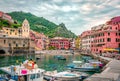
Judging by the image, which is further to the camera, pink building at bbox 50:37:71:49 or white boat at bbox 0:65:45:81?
pink building at bbox 50:37:71:49

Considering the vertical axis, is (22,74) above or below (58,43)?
below

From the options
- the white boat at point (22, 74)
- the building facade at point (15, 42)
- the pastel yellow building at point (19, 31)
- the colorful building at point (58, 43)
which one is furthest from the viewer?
the colorful building at point (58, 43)

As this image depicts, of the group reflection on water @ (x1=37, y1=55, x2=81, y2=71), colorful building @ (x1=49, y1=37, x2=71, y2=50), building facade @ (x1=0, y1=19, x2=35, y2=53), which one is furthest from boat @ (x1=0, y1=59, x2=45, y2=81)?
colorful building @ (x1=49, y1=37, x2=71, y2=50)

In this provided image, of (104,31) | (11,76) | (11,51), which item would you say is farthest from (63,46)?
(11,76)

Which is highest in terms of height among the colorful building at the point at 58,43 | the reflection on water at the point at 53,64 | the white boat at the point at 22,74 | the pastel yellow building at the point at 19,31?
the pastel yellow building at the point at 19,31

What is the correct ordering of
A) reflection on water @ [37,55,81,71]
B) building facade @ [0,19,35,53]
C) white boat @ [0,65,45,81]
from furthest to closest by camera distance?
building facade @ [0,19,35,53]
reflection on water @ [37,55,81,71]
white boat @ [0,65,45,81]

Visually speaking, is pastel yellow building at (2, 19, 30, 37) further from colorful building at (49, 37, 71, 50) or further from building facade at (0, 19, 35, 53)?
colorful building at (49, 37, 71, 50)

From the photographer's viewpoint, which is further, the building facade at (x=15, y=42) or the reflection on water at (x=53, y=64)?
the building facade at (x=15, y=42)

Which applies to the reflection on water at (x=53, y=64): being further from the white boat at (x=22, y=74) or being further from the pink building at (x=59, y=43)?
the pink building at (x=59, y=43)

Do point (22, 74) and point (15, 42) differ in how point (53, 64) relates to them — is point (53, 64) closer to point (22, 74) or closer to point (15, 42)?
point (22, 74)

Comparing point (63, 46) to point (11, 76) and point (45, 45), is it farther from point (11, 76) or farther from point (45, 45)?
point (11, 76)

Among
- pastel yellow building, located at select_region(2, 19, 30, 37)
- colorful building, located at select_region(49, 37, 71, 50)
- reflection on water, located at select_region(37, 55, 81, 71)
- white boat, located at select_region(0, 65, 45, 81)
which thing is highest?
pastel yellow building, located at select_region(2, 19, 30, 37)

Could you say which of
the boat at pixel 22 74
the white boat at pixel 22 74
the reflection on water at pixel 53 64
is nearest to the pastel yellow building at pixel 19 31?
the reflection on water at pixel 53 64

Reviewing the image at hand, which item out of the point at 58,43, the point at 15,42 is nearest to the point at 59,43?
the point at 58,43
